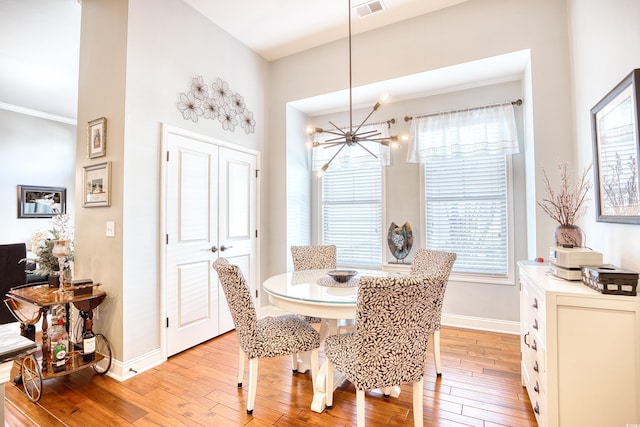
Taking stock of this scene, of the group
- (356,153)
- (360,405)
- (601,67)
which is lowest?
(360,405)

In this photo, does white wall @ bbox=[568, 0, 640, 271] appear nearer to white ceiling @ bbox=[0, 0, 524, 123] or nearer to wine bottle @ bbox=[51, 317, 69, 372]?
white ceiling @ bbox=[0, 0, 524, 123]

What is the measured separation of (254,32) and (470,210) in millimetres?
3198

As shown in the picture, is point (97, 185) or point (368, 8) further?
point (368, 8)

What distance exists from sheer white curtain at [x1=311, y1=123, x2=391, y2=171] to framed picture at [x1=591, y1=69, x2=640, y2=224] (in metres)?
2.11

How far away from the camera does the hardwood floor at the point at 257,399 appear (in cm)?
187

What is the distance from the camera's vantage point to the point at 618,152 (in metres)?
1.72

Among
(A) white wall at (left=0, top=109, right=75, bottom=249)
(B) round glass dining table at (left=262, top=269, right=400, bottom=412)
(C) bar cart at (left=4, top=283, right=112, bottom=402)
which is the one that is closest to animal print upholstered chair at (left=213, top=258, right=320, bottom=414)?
(B) round glass dining table at (left=262, top=269, right=400, bottom=412)

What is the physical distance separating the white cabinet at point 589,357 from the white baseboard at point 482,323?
1899 mm

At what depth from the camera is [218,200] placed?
3.30 m

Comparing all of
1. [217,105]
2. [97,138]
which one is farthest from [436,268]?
[97,138]

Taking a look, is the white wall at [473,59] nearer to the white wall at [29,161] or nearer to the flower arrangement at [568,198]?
the flower arrangement at [568,198]

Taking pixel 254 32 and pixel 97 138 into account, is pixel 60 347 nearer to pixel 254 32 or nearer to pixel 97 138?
pixel 97 138

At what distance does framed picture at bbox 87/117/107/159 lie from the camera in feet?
8.41

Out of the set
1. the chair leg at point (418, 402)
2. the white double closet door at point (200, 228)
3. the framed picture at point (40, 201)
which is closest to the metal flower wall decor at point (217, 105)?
the white double closet door at point (200, 228)
